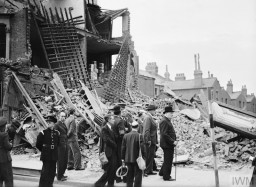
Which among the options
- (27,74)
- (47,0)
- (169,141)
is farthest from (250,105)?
(169,141)

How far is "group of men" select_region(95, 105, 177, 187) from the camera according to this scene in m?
6.54

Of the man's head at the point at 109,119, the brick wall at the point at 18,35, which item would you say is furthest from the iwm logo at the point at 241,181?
the brick wall at the point at 18,35

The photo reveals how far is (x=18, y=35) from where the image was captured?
1739 centimetres

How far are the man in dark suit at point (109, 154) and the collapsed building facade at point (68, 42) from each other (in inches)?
412

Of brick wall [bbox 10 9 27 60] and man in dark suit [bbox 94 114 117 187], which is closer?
man in dark suit [bbox 94 114 117 187]

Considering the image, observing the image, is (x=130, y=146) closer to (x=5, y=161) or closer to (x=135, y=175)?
(x=135, y=175)

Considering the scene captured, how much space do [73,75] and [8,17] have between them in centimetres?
497

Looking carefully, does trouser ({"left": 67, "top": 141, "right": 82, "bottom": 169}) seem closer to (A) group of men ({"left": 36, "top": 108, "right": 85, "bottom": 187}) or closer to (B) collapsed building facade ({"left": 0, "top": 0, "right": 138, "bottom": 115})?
(A) group of men ({"left": 36, "top": 108, "right": 85, "bottom": 187})

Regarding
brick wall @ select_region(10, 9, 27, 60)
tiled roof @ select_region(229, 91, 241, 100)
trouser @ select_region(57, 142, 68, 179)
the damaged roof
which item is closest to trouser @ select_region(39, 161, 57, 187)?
trouser @ select_region(57, 142, 68, 179)

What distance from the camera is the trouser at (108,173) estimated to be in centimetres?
679

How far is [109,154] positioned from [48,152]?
1.37m

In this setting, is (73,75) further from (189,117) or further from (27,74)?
(189,117)

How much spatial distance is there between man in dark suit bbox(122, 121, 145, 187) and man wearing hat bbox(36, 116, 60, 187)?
5.25 feet

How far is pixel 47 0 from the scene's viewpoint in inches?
922
